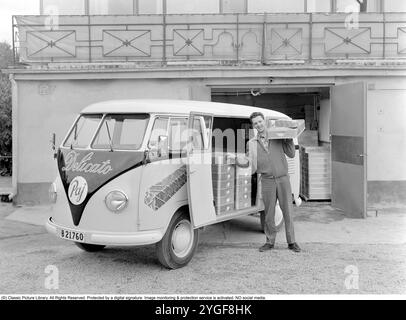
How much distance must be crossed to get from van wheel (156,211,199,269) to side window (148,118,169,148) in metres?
1.01

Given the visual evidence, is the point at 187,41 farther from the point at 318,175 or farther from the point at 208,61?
the point at 318,175

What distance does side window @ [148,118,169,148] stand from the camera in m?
5.89

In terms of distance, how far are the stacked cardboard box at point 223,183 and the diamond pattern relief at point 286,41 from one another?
5.13 m

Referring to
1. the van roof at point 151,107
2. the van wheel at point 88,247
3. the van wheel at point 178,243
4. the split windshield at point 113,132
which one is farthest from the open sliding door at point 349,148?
the van wheel at point 88,247

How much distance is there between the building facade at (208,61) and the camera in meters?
10.4

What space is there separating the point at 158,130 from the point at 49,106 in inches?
212

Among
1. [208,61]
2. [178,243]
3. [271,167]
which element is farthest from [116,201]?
[208,61]

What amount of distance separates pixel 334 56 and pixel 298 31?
41.9 inches

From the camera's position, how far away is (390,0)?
11.7 m

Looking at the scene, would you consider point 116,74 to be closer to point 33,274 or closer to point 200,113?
point 200,113

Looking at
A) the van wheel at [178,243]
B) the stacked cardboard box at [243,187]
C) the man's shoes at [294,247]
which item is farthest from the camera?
the stacked cardboard box at [243,187]

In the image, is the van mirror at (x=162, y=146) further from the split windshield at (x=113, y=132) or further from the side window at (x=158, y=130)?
the split windshield at (x=113, y=132)

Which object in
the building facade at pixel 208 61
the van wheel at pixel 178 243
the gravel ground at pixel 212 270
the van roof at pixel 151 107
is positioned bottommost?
the gravel ground at pixel 212 270
